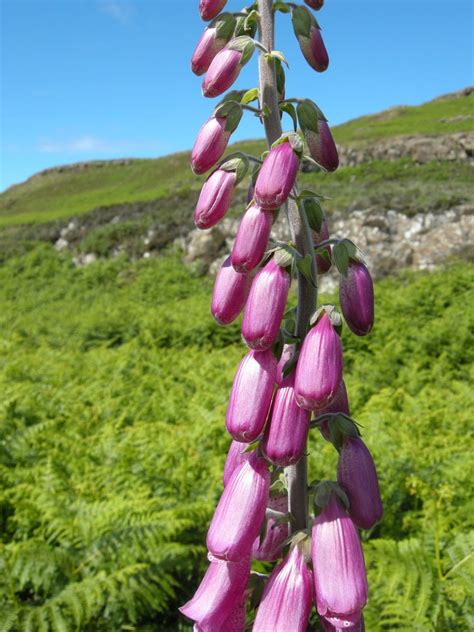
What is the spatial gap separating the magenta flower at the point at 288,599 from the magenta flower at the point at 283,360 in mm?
390

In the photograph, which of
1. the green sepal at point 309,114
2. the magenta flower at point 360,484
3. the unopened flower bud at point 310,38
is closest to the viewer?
the magenta flower at point 360,484

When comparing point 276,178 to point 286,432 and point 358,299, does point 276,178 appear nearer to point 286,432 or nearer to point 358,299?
point 358,299

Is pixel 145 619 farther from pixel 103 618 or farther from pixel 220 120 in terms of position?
pixel 220 120

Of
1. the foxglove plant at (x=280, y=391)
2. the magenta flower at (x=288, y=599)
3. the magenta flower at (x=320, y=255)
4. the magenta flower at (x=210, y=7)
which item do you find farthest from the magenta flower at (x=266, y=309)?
the magenta flower at (x=210, y=7)

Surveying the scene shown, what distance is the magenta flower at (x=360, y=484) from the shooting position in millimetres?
1349

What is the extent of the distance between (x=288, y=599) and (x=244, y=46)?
1321 mm

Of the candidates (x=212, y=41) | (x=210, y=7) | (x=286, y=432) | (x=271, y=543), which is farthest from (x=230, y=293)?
(x=210, y=7)

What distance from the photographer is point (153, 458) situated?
4.93 metres

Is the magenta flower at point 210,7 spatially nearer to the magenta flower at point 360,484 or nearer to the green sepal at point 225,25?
the green sepal at point 225,25

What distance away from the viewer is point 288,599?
131 cm

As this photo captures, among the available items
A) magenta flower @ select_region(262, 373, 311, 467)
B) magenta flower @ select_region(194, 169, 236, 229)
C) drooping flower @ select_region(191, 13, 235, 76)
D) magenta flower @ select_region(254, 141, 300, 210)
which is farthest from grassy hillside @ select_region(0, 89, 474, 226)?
magenta flower @ select_region(262, 373, 311, 467)

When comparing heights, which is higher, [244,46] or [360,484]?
[244,46]

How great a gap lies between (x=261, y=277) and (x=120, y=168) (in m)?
58.5

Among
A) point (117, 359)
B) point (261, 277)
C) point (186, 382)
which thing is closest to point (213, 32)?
point (261, 277)
